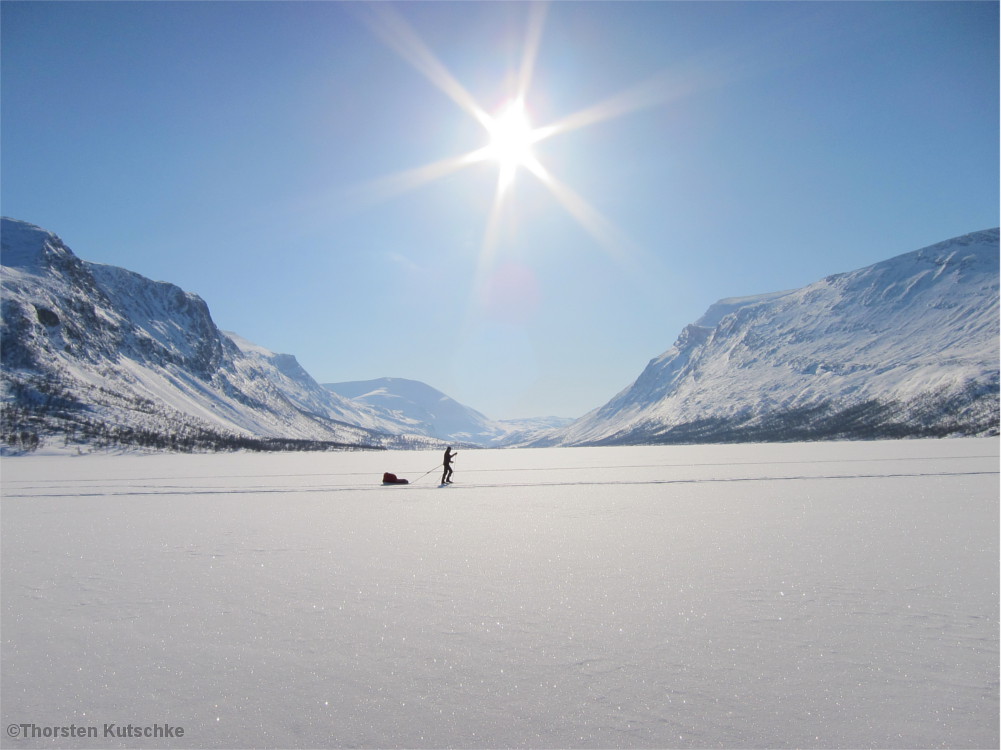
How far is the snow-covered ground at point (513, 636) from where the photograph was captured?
5.40 meters

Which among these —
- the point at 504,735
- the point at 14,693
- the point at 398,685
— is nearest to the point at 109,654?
the point at 14,693

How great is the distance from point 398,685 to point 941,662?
254 inches

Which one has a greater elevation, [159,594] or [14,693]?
[159,594]

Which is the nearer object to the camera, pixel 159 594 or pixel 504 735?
pixel 504 735

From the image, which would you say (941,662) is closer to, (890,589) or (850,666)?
(850,666)

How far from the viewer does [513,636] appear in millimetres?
7527

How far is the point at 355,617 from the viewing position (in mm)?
8352

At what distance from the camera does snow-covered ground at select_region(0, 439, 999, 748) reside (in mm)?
5398

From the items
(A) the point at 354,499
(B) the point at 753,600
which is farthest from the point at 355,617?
(A) the point at 354,499

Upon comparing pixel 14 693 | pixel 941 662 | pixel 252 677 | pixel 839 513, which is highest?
pixel 839 513

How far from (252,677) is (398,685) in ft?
5.82

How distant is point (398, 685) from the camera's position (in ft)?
20.4

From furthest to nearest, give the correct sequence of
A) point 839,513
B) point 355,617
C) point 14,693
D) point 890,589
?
point 839,513
point 890,589
point 355,617
point 14,693

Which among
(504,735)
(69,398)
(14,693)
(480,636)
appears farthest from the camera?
(69,398)
